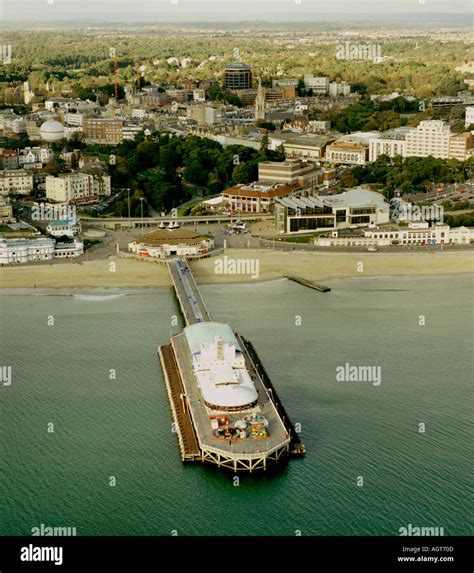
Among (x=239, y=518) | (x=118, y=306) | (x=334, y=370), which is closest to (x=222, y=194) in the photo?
(x=118, y=306)

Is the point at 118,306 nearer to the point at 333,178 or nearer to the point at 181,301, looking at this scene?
the point at 181,301

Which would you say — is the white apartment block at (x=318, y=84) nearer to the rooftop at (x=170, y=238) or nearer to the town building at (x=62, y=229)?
the town building at (x=62, y=229)

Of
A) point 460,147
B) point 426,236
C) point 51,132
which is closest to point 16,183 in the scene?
point 51,132

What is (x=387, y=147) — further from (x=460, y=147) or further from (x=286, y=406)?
(x=286, y=406)

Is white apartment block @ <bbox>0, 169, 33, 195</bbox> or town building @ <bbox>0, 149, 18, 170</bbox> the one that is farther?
town building @ <bbox>0, 149, 18, 170</bbox>

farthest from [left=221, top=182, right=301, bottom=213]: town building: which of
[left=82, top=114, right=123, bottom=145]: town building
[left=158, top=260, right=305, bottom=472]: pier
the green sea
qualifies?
[left=158, top=260, right=305, bottom=472]: pier

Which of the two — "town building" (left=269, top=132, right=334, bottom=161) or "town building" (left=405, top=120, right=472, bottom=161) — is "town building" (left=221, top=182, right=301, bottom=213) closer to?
"town building" (left=269, top=132, right=334, bottom=161)
